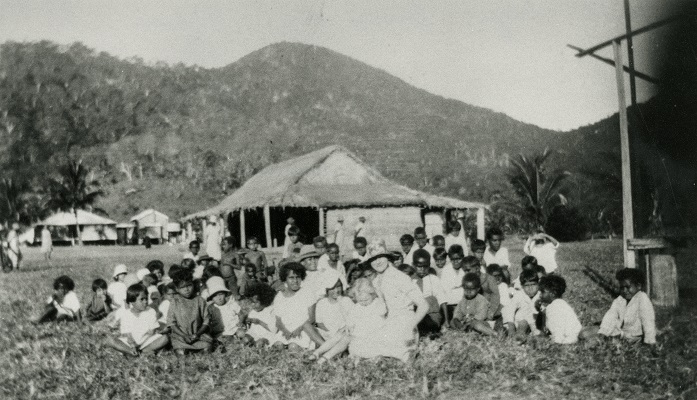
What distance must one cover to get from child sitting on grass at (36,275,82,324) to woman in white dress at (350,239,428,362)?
5.63m

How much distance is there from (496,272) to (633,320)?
235 centimetres

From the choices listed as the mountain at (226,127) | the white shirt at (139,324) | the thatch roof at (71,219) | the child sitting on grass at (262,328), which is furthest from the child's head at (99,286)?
the thatch roof at (71,219)

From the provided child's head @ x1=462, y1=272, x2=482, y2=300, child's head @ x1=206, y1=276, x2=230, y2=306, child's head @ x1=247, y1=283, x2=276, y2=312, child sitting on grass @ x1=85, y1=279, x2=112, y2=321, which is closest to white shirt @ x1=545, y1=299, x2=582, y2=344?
child's head @ x1=462, y1=272, x2=482, y2=300

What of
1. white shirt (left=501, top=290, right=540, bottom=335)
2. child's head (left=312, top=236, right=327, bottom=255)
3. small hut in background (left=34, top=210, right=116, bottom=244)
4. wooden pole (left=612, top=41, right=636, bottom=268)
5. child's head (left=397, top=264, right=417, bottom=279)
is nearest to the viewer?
white shirt (left=501, top=290, right=540, bottom=335)

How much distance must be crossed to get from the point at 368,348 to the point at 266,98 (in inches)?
6214

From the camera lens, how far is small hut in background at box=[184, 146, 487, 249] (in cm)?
2618

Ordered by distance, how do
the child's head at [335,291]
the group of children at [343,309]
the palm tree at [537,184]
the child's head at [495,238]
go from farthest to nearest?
the palm tree at [537,184], the child's head at [495,238], the child's head at [335,291], the group of children at [343,309]

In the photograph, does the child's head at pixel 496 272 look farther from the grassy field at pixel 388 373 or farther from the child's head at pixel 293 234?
the child's head at pixel 293 234

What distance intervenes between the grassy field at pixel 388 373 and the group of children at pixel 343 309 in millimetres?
312

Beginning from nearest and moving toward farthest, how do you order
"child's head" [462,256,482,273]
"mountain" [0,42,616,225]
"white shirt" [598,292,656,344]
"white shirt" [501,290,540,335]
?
"white shirt" [598,292,656,344]
"white shirt" [501,290,540,335]
"child's head" [462,256,482,273]
"mountain" [0,42,616,225]

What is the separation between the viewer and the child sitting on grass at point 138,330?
7.88 meters

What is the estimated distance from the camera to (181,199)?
76.9m

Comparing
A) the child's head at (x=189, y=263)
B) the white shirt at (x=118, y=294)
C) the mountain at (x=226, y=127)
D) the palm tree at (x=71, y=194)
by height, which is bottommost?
the white shirt at (x=118, y=294)

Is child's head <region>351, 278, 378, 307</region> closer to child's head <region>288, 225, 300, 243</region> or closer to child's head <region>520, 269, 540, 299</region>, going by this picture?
child's head <region>520, 269, 540, 299</region>
